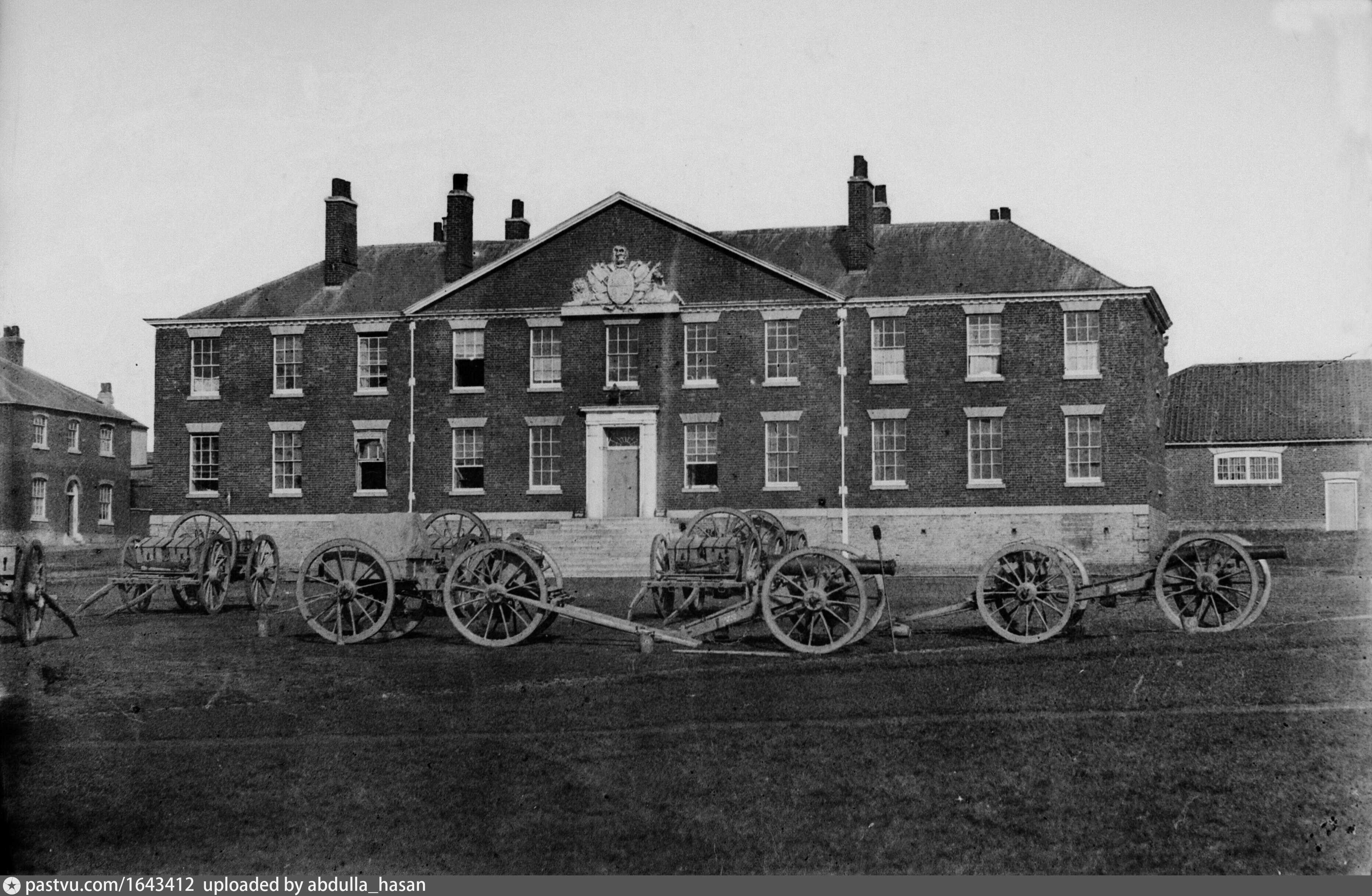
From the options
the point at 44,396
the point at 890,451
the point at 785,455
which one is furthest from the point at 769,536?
the point at 44,396

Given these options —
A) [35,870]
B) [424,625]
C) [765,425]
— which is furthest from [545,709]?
[765,425]

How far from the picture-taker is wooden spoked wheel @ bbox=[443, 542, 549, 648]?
51.2 ft

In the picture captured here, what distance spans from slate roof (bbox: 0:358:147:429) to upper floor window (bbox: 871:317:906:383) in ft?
70.9

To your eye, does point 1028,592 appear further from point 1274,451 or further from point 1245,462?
point 1274,451

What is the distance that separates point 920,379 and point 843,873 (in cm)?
2419

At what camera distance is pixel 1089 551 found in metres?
30.5

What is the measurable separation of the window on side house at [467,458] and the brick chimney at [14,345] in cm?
1225

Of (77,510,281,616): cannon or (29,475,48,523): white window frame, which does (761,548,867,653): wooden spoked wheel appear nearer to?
(77,510,281,616): cannon

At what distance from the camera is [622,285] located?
1230 inches

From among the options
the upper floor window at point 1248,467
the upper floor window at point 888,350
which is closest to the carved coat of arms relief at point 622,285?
the upper floor window at point 888,350

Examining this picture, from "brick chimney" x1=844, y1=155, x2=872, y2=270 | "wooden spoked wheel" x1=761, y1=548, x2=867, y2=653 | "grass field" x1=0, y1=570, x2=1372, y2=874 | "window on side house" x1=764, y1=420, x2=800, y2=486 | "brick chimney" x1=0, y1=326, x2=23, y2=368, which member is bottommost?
"grass field" x1=0, y1=570, x2=1372, y2=874

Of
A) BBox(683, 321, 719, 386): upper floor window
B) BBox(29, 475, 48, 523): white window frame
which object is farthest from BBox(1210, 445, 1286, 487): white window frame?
BBox(29, 475, 48, 523): white window frame

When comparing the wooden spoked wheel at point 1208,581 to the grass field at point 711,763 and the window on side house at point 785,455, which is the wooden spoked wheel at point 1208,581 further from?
the window on side house at point 785,455

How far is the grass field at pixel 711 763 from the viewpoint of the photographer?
8266mm
